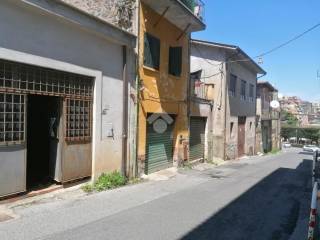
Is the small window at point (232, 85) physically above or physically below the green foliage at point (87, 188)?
above

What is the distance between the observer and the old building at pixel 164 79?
1291cm

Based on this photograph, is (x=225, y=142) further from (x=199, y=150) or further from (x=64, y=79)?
(x=64, y=79)

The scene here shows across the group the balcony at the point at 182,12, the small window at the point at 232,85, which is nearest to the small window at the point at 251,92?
the small window at the point at 232,85

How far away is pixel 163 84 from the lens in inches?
569

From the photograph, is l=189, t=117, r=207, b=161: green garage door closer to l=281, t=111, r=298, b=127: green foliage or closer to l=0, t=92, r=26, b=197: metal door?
l=0, t=92, r=26, b=197: metal door

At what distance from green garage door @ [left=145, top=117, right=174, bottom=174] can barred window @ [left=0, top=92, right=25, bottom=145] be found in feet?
20.3

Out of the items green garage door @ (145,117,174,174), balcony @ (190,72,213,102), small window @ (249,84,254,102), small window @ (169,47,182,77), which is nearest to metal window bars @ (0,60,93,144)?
green garage door @ (145,117,174,174)

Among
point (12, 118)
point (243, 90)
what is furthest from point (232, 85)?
point (12, 118)

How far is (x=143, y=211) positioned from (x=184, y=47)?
10.0 metres

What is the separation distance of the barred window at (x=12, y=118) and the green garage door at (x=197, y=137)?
11171 millimetres

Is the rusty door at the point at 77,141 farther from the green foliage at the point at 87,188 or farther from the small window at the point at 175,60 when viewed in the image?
the small window at the point at 175,60

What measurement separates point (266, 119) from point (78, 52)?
33151 millimetres

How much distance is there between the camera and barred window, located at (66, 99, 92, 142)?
9391 millimetres

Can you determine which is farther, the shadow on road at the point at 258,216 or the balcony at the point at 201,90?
the balcony at the point at 201,90
